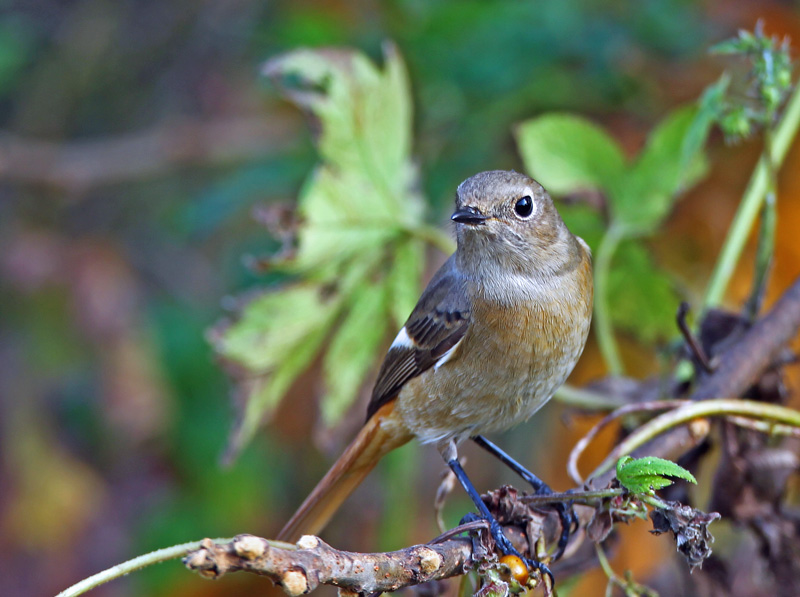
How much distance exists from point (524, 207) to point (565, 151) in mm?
359

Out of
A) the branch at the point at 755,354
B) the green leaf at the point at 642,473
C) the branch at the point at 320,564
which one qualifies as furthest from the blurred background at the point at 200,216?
the branch at the point at 320,564

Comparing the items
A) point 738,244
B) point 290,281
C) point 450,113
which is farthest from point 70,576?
point 738,244

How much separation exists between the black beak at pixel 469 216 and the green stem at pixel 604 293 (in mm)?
452

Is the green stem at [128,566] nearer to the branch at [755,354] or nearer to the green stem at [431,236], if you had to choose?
the branch at [755,354]

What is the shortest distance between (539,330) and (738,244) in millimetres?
631

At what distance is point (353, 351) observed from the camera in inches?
109

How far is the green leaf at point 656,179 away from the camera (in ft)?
8.86

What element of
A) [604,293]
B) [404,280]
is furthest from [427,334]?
[604,293]

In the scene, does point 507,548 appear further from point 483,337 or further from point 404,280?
point 404,280

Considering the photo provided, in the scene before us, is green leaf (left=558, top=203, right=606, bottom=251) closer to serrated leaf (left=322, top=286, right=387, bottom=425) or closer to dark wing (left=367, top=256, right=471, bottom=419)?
dark wing (left=367, top=256, right=471, bottom=419)

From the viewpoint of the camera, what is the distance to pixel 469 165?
3369 mm

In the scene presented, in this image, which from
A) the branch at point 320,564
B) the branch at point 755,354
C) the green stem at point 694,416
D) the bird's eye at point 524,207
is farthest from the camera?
the bird's eye at point 524,207

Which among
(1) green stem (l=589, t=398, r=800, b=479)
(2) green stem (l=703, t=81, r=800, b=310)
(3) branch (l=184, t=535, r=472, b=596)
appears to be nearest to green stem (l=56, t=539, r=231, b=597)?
(3) branch (l=184, t=535, r=472, b=596)

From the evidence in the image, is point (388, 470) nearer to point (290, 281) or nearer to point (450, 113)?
point (290, 281)
